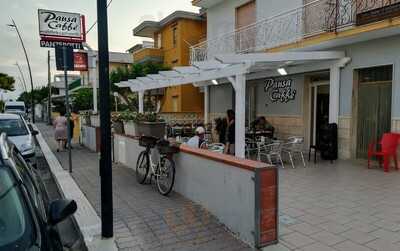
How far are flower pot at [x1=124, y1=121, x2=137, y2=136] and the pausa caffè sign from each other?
6.01 m

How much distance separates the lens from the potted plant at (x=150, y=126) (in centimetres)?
759

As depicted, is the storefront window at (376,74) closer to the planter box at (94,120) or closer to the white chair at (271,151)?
the white chair at (271,151)

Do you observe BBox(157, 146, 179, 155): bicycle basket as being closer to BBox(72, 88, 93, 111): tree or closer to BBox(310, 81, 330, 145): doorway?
BBox(310, 81, 330, 145): doorway

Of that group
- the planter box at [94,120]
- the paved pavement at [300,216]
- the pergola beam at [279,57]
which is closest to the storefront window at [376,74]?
the pergola beam at [279,57]

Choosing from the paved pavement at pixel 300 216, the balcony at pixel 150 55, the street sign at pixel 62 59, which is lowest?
the paved pavement at pixel 300 216

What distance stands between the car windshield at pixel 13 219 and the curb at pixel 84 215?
172 cm

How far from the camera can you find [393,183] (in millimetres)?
6559

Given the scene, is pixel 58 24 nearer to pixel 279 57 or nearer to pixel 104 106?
pixel 279 57

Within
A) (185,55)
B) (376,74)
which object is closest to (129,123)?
(376,74)

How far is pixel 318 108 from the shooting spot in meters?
10.9

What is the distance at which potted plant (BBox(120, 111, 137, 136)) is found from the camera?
27.2 ft

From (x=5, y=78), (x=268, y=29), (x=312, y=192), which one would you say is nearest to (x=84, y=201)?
(x=312, y=192)

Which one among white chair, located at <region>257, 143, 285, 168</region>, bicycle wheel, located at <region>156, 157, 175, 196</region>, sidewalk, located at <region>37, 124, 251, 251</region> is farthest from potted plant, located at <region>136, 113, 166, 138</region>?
white chair, located at <region>257, 143, 285, 168</region>

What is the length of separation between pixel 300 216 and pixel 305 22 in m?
7.66
